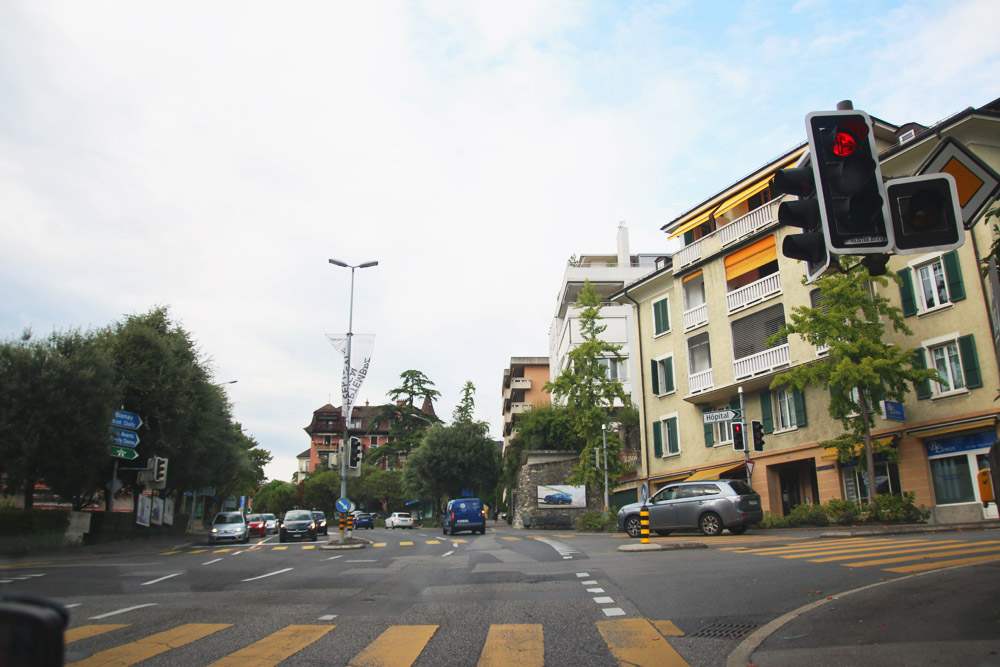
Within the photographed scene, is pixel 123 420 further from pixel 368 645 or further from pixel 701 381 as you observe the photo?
pixel 701 381

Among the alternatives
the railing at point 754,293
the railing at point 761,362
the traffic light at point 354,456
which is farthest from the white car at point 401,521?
the railing at point 754,293

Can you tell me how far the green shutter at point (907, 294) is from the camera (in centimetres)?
2502

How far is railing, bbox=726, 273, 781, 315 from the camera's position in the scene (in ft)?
101

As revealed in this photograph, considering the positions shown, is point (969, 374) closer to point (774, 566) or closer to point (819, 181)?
point (774, 566)

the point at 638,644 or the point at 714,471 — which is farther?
the point at 714,471

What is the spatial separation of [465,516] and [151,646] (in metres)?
29.6

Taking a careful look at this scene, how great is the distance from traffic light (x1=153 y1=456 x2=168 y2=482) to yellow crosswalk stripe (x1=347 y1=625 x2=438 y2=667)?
23.8m

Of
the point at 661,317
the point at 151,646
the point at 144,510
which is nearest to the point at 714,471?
the point at 661,317

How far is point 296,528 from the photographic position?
33.8 meters

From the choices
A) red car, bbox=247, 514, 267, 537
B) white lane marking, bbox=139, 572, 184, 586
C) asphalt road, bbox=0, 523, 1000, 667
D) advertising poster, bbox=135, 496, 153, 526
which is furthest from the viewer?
red car, bbox=247, 514, 267, 537

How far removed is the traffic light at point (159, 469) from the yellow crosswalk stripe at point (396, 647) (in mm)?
23824

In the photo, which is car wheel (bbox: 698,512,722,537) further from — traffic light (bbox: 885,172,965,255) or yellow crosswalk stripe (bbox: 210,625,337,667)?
traffic light (bbox: 885,172,965,255)


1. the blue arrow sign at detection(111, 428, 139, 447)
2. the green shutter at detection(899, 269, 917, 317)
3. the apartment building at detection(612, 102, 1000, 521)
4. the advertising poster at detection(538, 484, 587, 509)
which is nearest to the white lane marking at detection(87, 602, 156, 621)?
the apartment building at detection(612, 102, 1000, 521)

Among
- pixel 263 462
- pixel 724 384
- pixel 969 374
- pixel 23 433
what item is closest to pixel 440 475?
pixel 263 462
